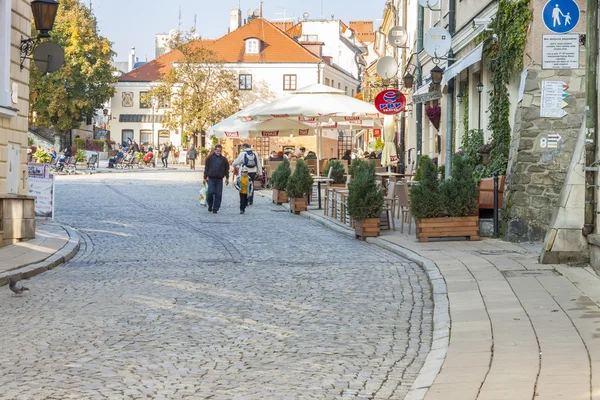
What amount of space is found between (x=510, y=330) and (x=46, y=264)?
21.7 feet

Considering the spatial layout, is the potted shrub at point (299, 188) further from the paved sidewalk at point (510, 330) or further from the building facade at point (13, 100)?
the paved sidewalk at point (510, 330)

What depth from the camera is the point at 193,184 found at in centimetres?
3828

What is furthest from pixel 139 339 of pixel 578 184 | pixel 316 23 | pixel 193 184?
pixel 316 23

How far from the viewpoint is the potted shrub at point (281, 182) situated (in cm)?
2619

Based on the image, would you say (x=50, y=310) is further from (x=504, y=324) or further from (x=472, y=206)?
(x=472, y=206)

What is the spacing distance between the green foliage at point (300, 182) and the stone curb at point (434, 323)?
7.59 metres

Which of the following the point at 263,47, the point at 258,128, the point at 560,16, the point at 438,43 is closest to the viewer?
the point at 560,16

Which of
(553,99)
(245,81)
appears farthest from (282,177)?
(245,81)

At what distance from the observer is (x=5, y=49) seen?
1599cm

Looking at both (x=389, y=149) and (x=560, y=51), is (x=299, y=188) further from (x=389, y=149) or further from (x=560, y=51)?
(x=560, y=51)

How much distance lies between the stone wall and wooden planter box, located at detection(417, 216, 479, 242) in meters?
0.50

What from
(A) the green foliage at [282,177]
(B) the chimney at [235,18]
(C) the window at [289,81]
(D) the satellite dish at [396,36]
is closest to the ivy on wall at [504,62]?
(A) the green foliage at [282,177]

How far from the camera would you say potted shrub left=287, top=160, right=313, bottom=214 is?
23.0 meters

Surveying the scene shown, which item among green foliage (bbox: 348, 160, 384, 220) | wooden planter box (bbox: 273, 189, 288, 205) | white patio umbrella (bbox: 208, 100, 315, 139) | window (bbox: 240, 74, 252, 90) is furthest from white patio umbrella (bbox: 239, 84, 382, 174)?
window (bbox: 240, 74, 252, 90)
